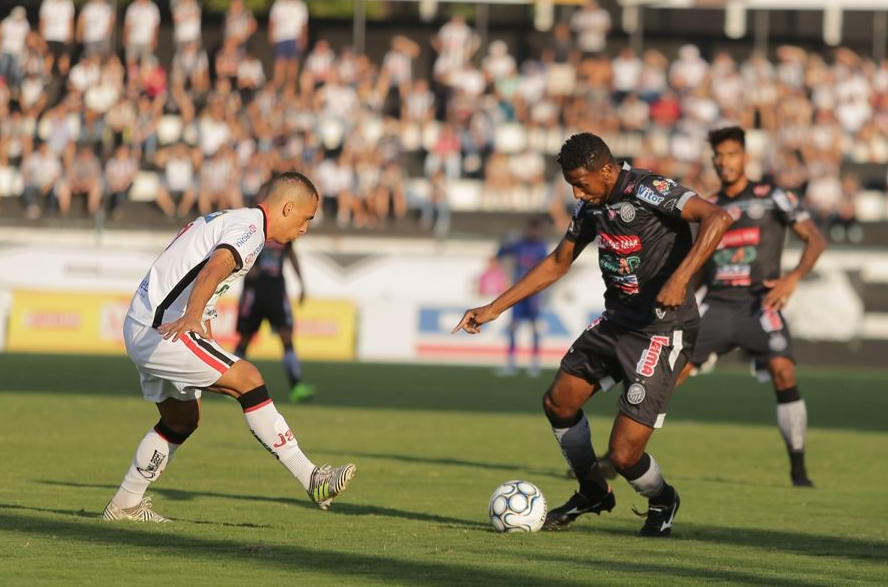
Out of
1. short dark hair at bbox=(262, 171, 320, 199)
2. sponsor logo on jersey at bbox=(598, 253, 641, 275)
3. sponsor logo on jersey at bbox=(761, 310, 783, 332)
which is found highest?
short dark hair at bbox=(262, 171, 320, 199)

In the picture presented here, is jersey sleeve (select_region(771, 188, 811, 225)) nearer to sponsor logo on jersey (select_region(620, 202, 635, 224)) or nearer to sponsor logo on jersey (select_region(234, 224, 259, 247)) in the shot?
sponsor logo on jersey (select_region(620, 202, 635, 224))

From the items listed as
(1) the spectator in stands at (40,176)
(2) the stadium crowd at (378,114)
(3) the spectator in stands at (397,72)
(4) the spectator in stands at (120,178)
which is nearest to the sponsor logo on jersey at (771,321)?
(2) the stadium crowd at (378,114)

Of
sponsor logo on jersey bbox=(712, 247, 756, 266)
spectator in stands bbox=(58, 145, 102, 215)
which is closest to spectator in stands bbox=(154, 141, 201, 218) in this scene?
spectator in stands bbox=(58, 145, 102, 215)

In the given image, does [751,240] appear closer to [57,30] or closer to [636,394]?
[636,394]

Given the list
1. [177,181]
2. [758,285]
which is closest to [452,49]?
[177,181]

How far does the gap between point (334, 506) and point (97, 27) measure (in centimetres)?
2344

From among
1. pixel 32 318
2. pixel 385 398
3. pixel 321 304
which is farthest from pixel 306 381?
pixel 32 318

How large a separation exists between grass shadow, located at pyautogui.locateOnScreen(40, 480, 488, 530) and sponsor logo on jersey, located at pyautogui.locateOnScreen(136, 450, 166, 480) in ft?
4.18

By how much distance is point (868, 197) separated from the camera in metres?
32.3

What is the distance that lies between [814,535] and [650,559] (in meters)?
1.67

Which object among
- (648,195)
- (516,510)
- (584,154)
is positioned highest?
(584,154)

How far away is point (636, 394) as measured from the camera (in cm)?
893

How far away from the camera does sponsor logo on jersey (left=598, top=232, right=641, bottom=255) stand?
8906 mm

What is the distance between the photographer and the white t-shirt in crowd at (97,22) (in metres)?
31.4
